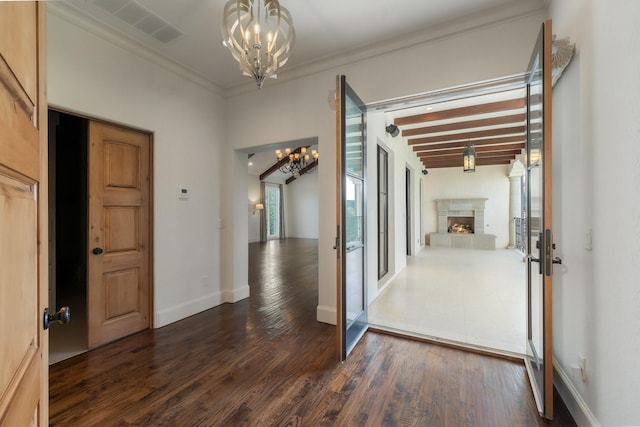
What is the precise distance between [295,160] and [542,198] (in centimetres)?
862

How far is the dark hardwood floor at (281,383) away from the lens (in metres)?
1.72

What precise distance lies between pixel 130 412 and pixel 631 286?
277cm

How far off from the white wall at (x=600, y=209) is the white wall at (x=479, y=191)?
8.69m

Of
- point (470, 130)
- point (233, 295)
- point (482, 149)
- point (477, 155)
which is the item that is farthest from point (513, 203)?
point (233, 295)

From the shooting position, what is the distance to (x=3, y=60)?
0.57 meters

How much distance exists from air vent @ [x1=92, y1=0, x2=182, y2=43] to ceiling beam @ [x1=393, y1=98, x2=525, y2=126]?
3.68 metres

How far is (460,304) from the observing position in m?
3.73

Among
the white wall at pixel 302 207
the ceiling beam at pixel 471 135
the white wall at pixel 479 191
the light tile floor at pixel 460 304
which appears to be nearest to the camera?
the light tile floor at pixel 460 304

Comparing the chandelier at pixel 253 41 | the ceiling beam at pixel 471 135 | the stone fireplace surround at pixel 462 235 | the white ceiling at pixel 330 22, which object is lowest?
the stone fireplace surround at pixel 462 235

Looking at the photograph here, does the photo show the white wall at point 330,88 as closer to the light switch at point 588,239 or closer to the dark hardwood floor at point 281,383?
the dark hardwood floor at point 281,383

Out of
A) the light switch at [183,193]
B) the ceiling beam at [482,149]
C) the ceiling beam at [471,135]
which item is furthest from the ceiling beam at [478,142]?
the light switch at [183,193]

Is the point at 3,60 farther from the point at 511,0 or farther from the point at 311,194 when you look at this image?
the point at 311,194

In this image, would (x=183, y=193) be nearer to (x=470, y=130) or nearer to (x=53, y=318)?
(x=53, y=318)

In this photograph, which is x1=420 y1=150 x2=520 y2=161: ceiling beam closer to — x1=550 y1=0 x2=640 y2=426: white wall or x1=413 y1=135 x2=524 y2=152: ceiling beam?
x1=413 y1=135 x2=524 y2=152: ceiling beam
